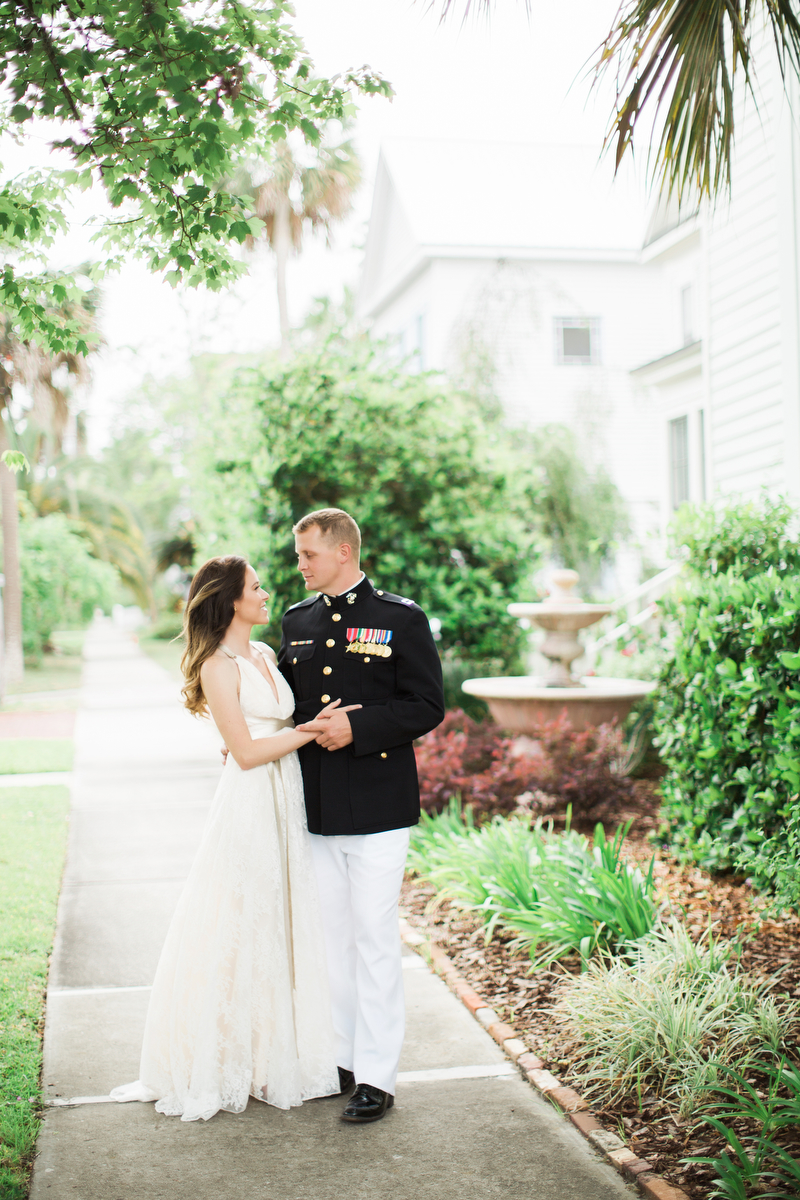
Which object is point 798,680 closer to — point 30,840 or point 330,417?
point 30,840

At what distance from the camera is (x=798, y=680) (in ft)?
17.0

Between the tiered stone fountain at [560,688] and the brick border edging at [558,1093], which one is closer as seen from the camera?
the brick border edging at [558,1093]

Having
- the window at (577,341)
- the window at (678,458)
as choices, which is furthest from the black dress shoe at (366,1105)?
the window at (577,341)

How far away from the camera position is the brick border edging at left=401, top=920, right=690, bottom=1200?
316 centimetres

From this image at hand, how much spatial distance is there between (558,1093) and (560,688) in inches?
195

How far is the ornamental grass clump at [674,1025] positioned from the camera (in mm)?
3715

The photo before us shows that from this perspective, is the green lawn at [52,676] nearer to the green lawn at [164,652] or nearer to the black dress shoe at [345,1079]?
the green lawn at [164,652]

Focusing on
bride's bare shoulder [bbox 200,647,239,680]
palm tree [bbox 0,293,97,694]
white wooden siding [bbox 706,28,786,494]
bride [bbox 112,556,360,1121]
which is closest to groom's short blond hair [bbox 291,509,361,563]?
bride [bbox 112,556,360,1121]

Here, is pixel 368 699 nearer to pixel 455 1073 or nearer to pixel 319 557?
pixel 319 557

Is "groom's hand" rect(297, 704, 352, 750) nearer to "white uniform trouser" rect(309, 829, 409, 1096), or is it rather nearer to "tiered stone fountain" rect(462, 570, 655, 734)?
"white uniform trouser" rect(309, 829, 409, 1096)

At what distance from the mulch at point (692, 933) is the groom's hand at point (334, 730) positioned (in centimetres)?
151

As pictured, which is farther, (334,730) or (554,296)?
(554,296)

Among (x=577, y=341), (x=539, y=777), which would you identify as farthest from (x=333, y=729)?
(x=577, y=341)

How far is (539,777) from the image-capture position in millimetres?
7340
